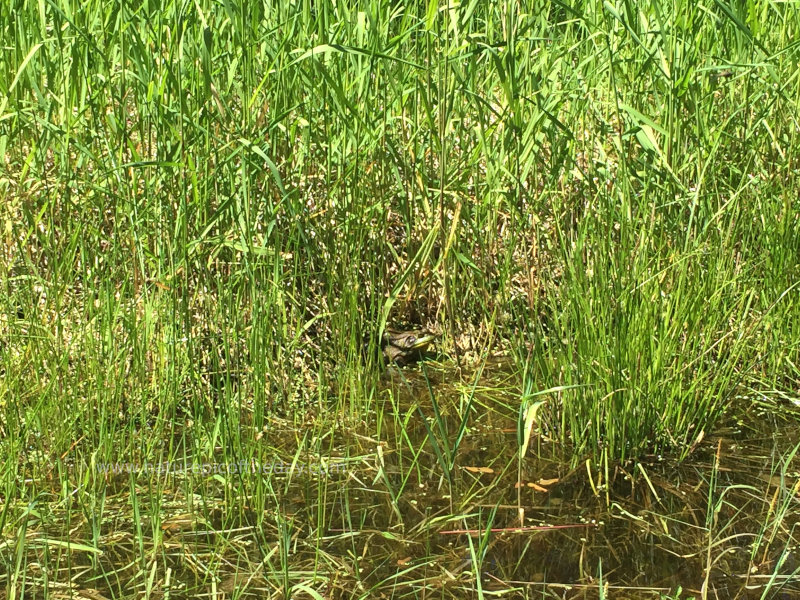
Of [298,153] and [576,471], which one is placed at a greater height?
[298,153]

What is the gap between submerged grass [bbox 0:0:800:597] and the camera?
2.02 m

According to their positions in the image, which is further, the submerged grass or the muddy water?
the submerged grass

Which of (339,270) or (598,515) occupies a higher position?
(339,270)

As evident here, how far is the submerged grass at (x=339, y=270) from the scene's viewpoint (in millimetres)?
2020

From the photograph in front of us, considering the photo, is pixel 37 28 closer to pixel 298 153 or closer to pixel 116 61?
pixel 116 61

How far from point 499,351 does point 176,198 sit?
1015 millimetres

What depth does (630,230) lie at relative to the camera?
2289 millimetres

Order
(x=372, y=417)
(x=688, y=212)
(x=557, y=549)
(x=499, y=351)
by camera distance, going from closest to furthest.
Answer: (x=557, y=549), (x=372, y=417), (x=688, y=212), (x=499, y=351)

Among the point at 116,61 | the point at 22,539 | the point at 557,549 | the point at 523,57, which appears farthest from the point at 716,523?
the point at 116,61

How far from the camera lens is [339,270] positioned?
276 centimetres

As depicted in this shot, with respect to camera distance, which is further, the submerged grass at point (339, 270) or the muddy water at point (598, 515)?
the submerged grass at point (339, 270)

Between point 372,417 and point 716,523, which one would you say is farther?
point 372,417

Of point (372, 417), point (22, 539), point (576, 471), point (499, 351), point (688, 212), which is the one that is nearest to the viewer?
point (22, 539)

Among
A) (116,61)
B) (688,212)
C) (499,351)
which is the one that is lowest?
(499,351)
